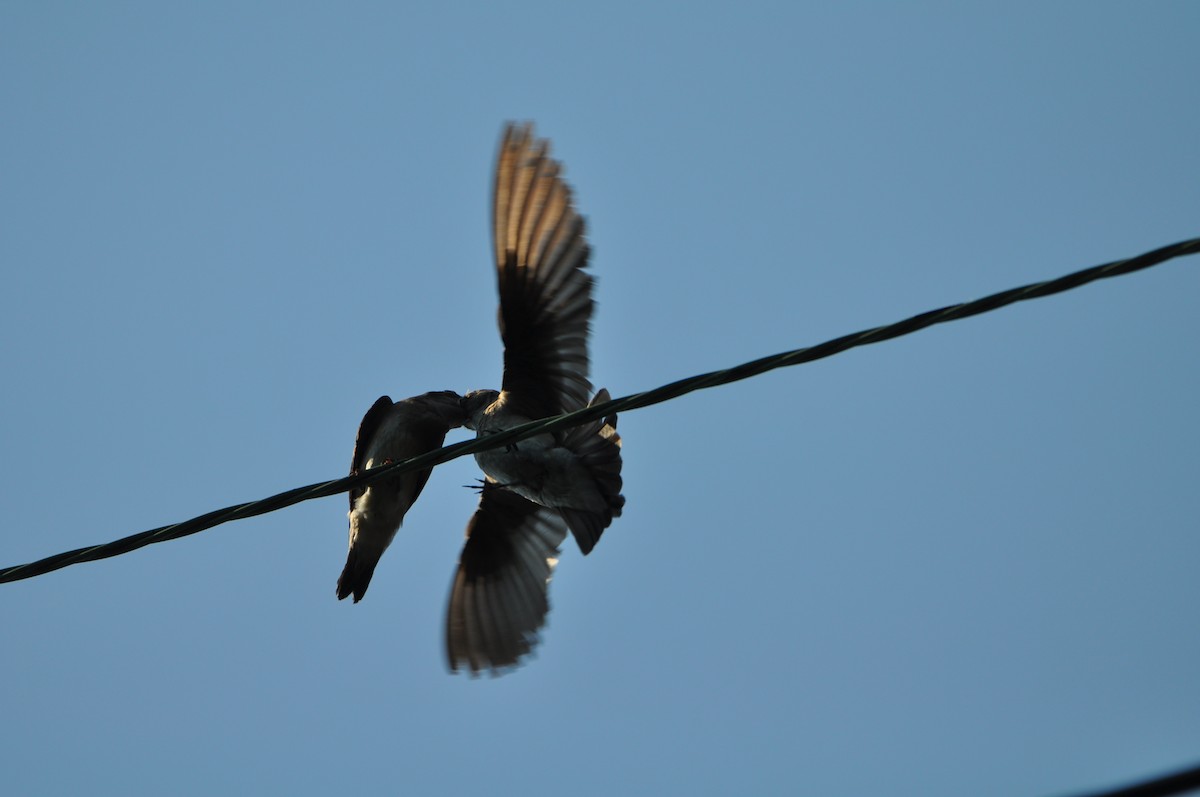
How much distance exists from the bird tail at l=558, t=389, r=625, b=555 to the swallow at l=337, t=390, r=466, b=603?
746 millimetres

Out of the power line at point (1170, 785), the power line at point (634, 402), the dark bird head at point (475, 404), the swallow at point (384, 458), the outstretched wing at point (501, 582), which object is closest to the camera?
the power line at point (1170, 785)

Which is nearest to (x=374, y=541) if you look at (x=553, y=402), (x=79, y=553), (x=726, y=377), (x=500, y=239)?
(x=553, y=402)

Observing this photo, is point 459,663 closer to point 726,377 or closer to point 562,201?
point 562,201

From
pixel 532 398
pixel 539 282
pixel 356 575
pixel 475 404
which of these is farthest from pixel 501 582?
pixel 539 282

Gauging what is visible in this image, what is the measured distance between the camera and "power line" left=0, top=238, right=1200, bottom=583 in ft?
8.63

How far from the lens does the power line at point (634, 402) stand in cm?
263

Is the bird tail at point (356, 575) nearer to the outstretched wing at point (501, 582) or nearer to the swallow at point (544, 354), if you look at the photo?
the swallow at point (544, 354)

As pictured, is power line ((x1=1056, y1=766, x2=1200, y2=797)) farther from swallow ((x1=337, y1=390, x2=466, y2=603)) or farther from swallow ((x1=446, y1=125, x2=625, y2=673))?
swallow ((x1=337, y1=390, x2=466, y2=603))

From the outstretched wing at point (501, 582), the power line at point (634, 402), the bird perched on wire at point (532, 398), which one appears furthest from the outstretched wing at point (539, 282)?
the power line at point (634, 402)

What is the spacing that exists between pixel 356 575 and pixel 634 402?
2900 mm

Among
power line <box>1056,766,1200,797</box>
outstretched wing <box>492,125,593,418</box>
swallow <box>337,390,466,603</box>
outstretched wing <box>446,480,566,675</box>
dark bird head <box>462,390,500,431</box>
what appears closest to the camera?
power line <box>1056,766,1200,797</box>

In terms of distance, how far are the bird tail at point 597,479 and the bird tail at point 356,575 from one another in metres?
1.00

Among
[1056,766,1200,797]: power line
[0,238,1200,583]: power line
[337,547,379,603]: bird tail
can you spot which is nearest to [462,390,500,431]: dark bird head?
[337,547,379,603]: bird tail

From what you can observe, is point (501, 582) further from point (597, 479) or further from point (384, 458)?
point (597, 479)
